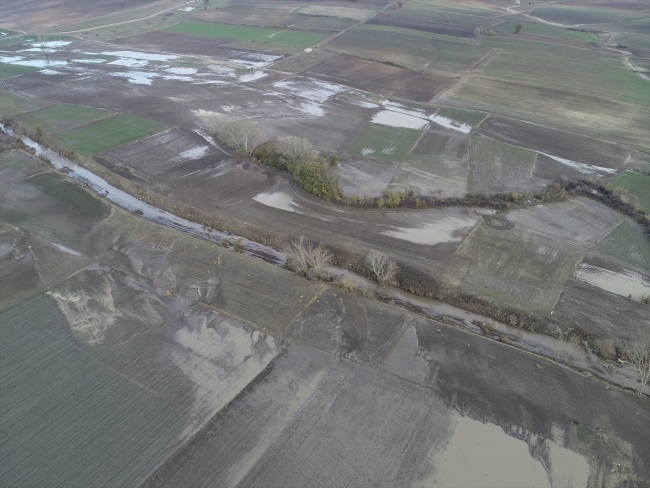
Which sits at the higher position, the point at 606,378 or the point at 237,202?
the point at 237,202

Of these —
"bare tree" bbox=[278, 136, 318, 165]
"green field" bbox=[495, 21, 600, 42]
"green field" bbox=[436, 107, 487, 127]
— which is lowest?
"green field" bbox=[436, 107, 487, 127]

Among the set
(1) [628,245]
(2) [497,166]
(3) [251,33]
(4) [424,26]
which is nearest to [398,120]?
(2) [497,166]

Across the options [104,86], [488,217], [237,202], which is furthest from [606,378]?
[104,86]

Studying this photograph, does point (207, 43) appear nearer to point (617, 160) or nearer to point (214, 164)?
point (214, 164)

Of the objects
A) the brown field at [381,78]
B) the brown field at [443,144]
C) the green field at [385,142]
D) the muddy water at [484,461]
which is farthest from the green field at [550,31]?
the muddy water at [484,461]

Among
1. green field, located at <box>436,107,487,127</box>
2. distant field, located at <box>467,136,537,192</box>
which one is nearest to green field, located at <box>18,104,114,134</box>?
green field, located at <box>436,107,487,127</box>

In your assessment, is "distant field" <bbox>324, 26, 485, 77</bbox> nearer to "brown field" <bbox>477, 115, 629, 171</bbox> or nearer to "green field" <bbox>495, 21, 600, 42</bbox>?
"green field" <bbox>495, 21, 600, 42</bbox>
